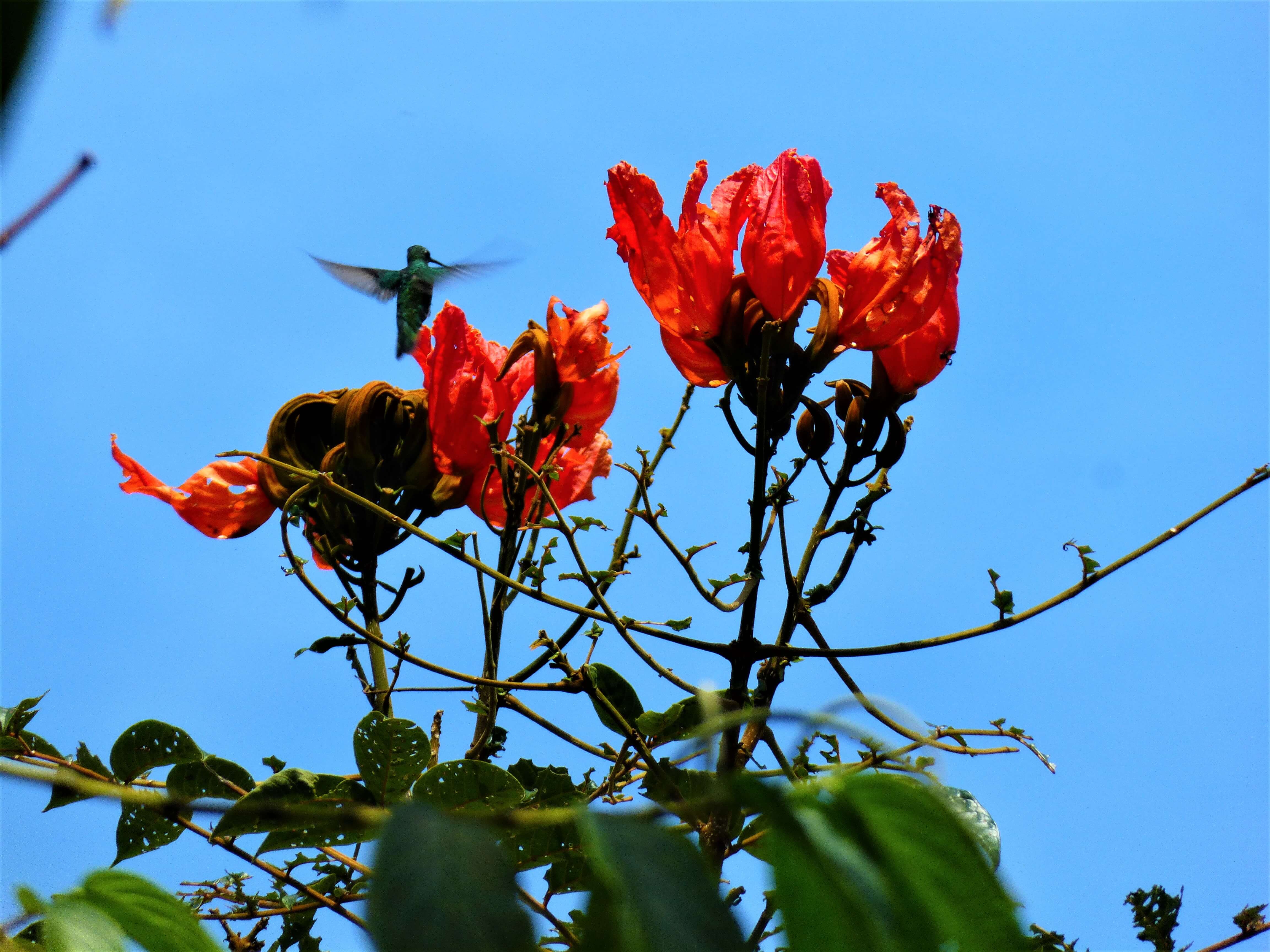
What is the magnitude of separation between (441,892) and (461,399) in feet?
3.33

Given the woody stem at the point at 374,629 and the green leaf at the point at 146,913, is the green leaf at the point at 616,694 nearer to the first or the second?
the woody stem at the point at 374,629

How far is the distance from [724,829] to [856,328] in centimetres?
48

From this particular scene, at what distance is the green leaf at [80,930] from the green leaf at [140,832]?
49 centimetres

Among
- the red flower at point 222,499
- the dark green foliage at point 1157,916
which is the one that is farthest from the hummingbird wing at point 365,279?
the dark green foliage at point 1157,916

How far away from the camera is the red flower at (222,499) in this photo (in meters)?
1.41

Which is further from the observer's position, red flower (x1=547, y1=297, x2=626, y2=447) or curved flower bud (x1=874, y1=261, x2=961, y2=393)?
red flower (x1=547, y1=297, x2=626, y2=447)

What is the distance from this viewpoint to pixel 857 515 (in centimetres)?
99

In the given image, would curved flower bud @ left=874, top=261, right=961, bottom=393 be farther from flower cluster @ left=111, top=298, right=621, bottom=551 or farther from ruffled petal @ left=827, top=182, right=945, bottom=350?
flower cluster @ left=111, top=298, right=621, bottom=551

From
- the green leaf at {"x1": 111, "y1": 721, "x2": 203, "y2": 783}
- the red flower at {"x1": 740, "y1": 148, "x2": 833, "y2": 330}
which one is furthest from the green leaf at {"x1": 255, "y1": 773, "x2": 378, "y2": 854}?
the red flower at {"x1": 740, "y1": 148, "x2": 833, "y2": 330}

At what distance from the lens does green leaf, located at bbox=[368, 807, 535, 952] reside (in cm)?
30

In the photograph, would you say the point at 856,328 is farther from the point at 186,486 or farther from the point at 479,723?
the point at 186,486

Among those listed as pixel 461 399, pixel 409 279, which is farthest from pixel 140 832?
→ pixel 409 279

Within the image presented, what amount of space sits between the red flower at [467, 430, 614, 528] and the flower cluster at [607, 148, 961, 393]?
1.10 ft

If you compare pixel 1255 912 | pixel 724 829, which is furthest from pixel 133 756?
pixel 1255 912
